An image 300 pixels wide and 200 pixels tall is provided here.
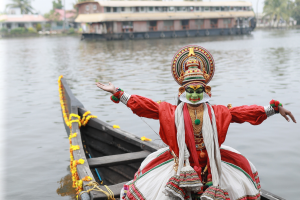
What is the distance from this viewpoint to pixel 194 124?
108 inches

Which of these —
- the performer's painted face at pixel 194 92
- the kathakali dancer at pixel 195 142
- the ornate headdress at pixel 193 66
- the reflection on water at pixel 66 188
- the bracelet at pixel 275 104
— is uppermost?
the ornate headdress at pixel 193 66

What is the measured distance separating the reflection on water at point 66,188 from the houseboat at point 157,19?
1258 inches

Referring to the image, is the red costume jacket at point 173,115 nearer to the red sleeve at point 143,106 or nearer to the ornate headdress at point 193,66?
the red sleeve at point 143,106

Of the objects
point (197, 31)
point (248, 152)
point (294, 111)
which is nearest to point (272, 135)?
point (248, 152)

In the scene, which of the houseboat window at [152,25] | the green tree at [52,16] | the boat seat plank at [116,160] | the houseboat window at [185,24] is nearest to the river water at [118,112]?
the boat seat plank at [116,160]

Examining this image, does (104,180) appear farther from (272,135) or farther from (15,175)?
(272,135)

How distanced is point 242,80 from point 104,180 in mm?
8548

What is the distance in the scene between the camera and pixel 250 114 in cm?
275

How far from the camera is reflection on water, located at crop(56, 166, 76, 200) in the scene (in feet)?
16.0

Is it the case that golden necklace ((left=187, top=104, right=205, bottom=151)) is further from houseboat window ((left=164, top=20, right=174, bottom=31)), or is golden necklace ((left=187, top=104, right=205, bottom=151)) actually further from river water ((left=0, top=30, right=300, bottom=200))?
houseboat window ((left=164, top=20, right=174, bottom=31))

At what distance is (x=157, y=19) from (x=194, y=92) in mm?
36427

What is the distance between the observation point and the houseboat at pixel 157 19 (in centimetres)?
3716

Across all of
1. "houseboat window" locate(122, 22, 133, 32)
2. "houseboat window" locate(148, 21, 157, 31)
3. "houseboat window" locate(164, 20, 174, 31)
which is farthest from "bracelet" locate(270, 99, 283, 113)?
"houseboat window" locate(164, 20, 174, 31)

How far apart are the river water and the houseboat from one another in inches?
789
